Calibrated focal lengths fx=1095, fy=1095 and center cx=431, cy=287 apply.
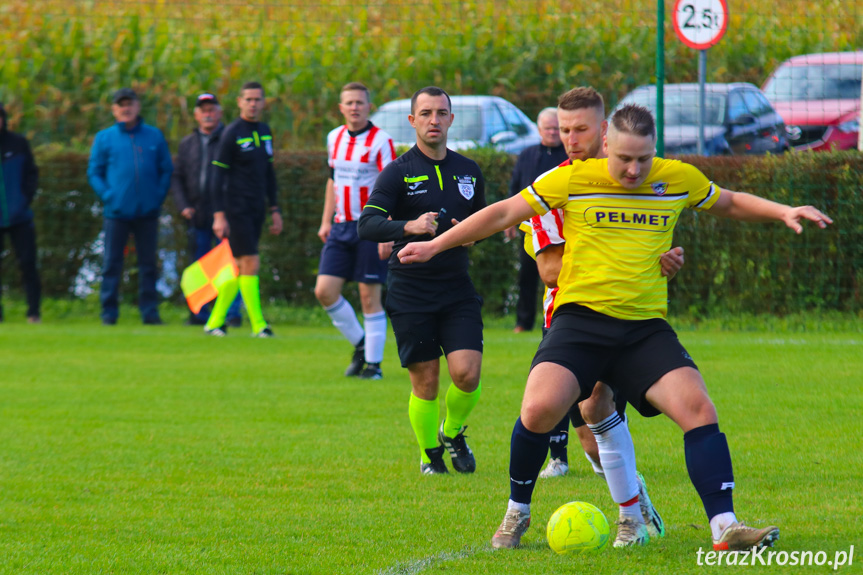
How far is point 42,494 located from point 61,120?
13005 millimetres

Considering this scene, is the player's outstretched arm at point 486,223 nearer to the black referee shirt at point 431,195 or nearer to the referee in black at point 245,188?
the black referee shirt at point 431,195

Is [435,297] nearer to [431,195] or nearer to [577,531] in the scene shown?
[431,195]

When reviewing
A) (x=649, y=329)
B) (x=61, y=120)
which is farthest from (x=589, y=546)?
(x=61, y=120)

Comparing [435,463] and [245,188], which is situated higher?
[245,188]

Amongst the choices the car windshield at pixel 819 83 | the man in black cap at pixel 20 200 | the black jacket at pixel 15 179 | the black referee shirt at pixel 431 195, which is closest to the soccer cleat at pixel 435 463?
the black referee shirt at pixel 431 195

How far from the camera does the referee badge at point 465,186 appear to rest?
237 inches

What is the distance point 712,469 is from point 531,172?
22.7 feet

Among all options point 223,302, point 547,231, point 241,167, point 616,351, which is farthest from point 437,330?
point 223,302

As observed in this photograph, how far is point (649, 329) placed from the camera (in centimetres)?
437

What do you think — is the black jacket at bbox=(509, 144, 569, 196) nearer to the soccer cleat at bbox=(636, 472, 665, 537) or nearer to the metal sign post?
the metal sign post

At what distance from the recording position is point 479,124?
14.2m

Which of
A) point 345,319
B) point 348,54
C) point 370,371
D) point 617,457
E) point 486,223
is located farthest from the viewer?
point 348,54

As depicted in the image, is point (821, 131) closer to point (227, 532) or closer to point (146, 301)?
point (146, 301)
